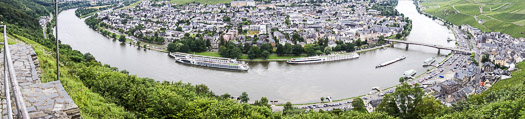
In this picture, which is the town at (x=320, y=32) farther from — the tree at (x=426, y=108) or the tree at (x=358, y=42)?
the tree at (x=426, y=108)

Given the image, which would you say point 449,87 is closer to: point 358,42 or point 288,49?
point 288,49

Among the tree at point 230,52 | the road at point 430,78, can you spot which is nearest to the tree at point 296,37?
the tree at point 230,52

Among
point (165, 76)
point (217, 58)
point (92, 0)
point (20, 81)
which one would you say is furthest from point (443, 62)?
point (92, 0)

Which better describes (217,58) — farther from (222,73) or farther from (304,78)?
(304,78)

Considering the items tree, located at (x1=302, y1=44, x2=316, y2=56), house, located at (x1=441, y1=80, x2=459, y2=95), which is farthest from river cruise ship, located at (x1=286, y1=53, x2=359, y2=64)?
house, located at (x1=441, y1=80, x2=459, y2=95)

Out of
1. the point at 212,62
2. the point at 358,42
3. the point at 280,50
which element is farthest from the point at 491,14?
the point at 212,62

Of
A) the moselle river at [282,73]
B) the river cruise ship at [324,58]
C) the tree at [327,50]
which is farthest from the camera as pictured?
the tree at [327,50]
